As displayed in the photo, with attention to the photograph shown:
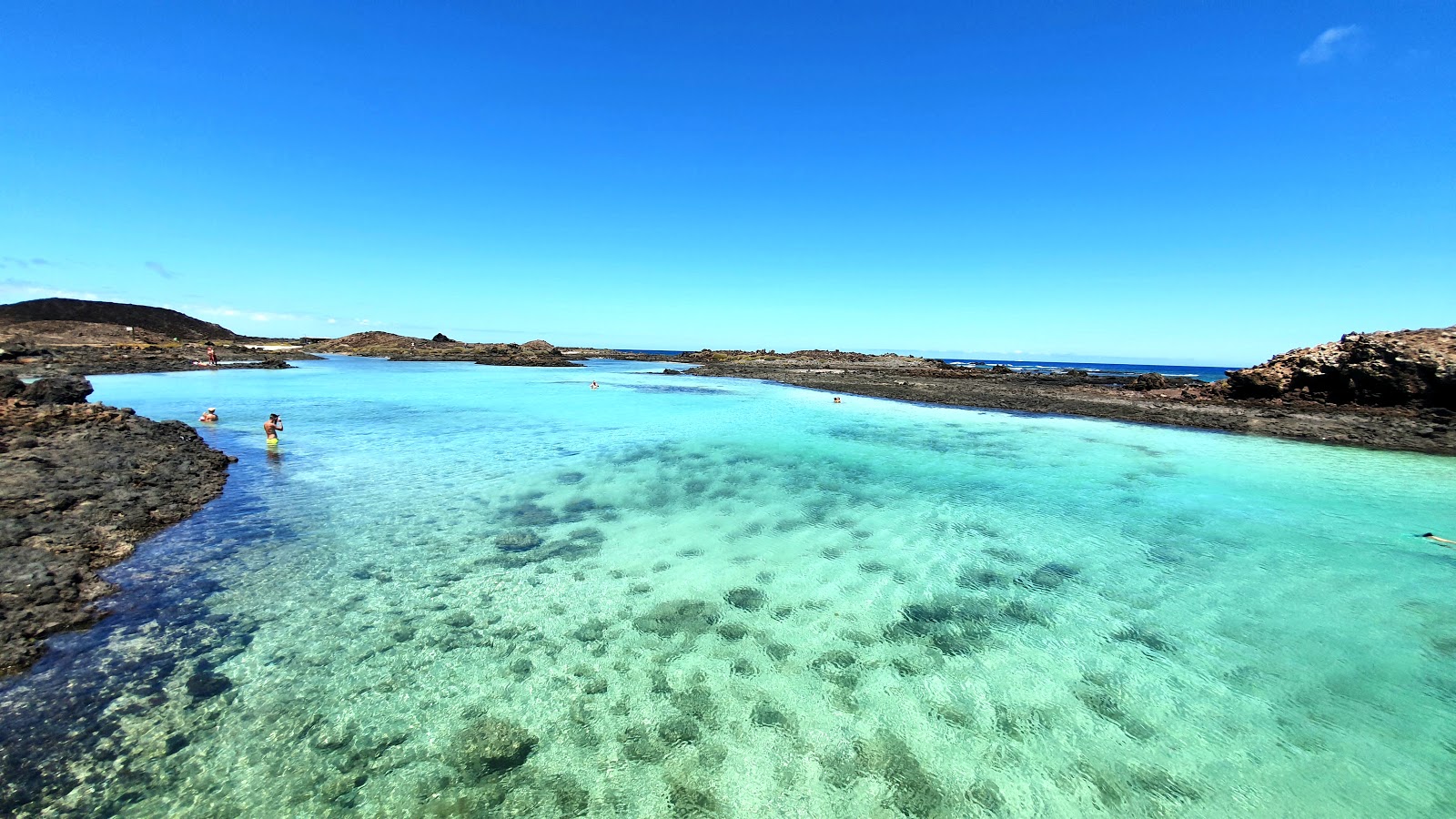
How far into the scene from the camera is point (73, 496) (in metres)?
8.01

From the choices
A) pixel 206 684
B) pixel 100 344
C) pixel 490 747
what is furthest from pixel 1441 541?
pixel 100 344

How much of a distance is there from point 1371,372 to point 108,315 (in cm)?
13132

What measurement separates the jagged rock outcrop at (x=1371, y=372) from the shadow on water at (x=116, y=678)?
34490mm

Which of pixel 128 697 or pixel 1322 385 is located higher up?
pixel 1322 385

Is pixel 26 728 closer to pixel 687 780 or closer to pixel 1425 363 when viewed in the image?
pixel 687 780

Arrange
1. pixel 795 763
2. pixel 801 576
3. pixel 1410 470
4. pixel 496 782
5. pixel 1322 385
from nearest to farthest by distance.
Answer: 1. pixel 496 782
2. pixel 795 763
3. pixel 801 576
4. pixel 1410 470
5. pixel 1322 385

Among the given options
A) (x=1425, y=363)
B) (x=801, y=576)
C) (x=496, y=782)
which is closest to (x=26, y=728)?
(x=496, y=782)

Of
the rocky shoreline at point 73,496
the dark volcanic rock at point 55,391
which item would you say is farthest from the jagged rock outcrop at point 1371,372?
the dark volcanic rock at point 55,391

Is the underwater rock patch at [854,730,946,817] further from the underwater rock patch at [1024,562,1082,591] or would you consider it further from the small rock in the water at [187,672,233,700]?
the small rock in the water at [187,672,233,700]

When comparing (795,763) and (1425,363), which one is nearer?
(795,763)

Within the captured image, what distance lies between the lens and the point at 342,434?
Answer: 56.0ft

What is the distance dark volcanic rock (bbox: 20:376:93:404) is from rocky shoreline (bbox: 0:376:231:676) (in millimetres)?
83

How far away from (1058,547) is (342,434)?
20.2 meters

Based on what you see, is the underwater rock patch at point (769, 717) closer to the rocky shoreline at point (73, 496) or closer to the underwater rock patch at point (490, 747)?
the underwater rock patch at point (490, 747)
